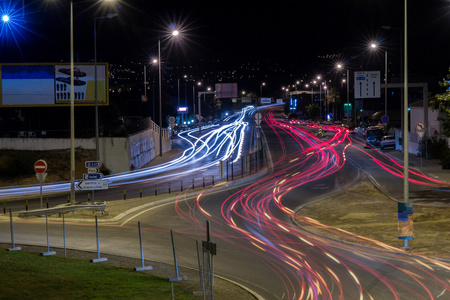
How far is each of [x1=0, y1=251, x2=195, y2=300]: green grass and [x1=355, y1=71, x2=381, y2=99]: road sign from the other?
33041 mm

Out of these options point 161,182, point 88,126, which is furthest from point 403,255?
point 88,126

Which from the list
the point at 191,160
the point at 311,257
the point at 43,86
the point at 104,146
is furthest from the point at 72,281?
the point at 191,160

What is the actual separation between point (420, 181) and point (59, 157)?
27.5 metres

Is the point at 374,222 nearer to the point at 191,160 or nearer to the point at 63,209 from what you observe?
the point at 63,209

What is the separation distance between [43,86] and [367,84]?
1102 inches

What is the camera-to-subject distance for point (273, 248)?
763 inches

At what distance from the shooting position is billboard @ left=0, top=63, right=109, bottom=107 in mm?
47969

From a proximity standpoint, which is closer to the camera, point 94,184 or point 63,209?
point 94,184

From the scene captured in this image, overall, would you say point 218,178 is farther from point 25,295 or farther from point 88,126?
point 25,295

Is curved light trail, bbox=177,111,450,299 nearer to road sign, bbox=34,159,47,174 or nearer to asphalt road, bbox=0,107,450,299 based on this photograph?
asphalt road, bbox=0,107,450,299

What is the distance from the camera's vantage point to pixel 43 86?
4875 cm

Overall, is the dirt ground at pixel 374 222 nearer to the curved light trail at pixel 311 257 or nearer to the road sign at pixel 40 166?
the curved light trail at pixel 311 257

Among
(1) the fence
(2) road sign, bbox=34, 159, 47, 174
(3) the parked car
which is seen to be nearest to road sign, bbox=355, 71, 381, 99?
(3) the parked car

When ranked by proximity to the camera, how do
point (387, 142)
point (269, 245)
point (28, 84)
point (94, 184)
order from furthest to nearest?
point (387, 142)
point (28, 84)
point (94, 184)
point (269, 245)
